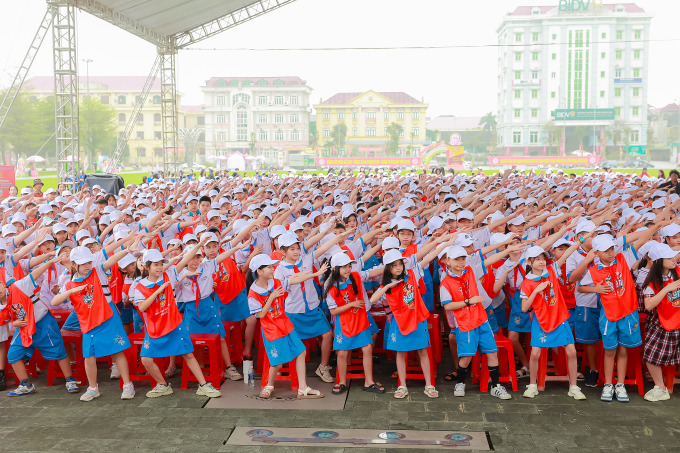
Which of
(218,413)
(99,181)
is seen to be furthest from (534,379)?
(99,181)

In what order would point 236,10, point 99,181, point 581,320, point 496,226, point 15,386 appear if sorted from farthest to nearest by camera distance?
point 236,10
point 99,181
point 496,226
point 15,386
point 581,320

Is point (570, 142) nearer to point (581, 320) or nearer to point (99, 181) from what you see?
point (99, 181)

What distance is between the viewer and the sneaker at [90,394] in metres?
5.90

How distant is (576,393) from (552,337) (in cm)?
55

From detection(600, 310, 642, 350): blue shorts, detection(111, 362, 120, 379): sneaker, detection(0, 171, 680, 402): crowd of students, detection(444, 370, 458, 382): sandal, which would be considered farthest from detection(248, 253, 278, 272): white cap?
detection(600, 310, 642, 350): blue shorts

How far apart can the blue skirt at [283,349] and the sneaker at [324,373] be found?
62 cm

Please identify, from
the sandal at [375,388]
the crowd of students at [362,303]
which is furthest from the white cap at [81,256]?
the sandal at [375,388]

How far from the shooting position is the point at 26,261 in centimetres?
678

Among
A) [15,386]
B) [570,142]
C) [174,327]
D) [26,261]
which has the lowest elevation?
[15,386]

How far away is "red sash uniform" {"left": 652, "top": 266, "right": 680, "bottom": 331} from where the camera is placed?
552cm

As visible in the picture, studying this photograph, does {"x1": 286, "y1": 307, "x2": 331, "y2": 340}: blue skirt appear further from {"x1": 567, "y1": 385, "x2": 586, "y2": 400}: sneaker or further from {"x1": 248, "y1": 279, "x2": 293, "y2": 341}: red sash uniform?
{"x1": 567, "y1": 385, "x2": 586, "y2": 400}: sneaker

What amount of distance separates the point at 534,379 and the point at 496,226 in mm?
2296

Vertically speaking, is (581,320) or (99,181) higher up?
(99,181)

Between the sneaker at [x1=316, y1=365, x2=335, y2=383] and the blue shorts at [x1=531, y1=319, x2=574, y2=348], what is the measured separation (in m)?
2.07
